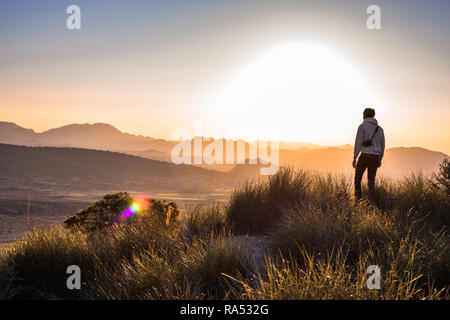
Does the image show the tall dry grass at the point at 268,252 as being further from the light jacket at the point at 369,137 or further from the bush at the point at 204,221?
the light jacket at the point at 369,137

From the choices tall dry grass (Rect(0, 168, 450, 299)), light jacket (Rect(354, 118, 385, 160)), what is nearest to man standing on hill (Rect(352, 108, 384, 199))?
light jacket (Rect(354, 118, 385, 160))

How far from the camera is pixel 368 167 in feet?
29.5

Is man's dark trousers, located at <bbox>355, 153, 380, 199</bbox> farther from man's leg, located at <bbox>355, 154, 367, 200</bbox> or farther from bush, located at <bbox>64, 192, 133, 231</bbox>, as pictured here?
bush, located at <bbox>64, 192, 133, 231</bbox>

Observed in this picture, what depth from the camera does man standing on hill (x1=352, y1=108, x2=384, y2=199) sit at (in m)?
8.83

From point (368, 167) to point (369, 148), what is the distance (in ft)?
1.64

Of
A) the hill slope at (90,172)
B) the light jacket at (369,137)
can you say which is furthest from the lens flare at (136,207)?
the hill slope at (90,172)

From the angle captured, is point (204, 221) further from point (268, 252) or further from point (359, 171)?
point (359, 171)
